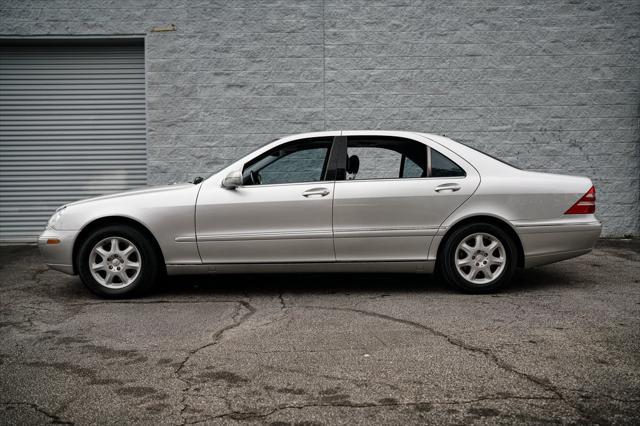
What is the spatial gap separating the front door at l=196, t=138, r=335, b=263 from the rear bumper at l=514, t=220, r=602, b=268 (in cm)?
179

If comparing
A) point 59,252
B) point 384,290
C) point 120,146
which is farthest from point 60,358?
point 120,146

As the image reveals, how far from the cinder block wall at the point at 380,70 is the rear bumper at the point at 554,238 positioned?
12.9 ft

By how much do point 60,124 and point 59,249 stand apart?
464cm

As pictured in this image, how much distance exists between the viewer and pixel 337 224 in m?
5.43

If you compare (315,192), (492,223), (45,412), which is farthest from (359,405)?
(492,223)

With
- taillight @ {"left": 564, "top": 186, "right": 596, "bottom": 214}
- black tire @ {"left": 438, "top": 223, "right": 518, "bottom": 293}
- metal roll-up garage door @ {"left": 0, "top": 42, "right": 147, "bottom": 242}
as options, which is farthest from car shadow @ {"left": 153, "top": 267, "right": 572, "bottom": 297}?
metal roll-up garage door @ {"left": 0, "top": 42, "right": 147, "bottom": 242}

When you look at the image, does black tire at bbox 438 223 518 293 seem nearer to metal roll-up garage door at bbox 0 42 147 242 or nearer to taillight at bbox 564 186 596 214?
taillight at bbox 564 186 596 214

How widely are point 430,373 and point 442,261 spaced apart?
2.20m

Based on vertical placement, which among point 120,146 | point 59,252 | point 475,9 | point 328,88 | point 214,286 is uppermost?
point 475,9

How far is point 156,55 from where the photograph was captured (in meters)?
9.22

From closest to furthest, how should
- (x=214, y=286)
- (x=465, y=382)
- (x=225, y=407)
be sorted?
1. (x=225, y=407)
2. (x=465, y=382)
3. (x=214, y=286)

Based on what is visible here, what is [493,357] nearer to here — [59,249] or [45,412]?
[45,412]

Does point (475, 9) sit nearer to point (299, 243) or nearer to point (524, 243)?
point (524, 243)

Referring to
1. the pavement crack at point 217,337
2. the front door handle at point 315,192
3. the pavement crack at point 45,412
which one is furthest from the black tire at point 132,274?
the pavement crack at point 45,412
